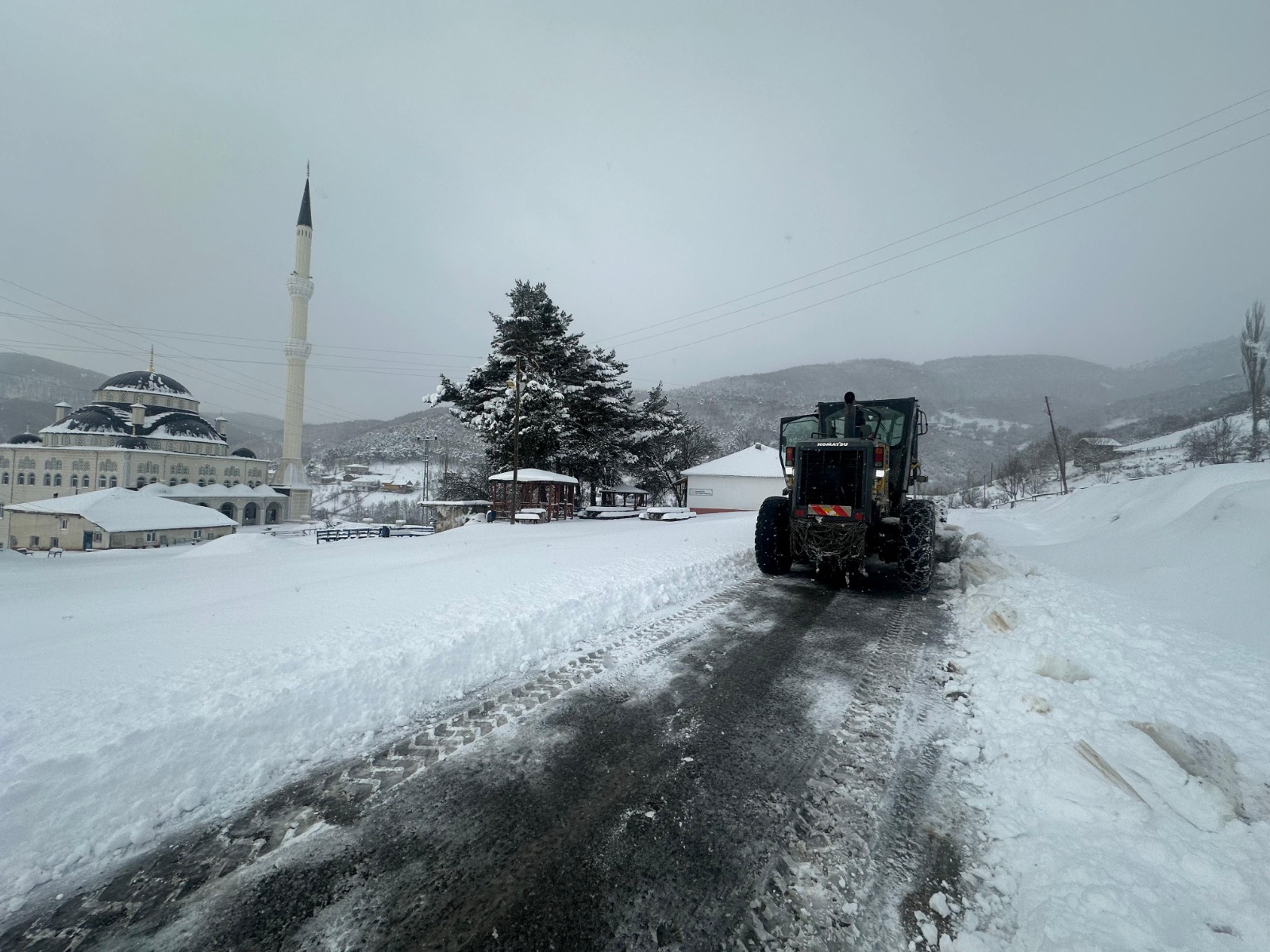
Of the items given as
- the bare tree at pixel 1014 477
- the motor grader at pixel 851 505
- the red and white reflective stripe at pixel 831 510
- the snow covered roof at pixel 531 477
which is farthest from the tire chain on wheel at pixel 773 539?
the bare tree at pixel 1014 477

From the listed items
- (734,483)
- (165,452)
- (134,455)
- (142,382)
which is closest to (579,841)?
(734,483)

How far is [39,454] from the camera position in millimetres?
48625

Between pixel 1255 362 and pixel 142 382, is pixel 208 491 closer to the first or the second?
pixel 142 382

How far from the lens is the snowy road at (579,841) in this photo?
1.91m

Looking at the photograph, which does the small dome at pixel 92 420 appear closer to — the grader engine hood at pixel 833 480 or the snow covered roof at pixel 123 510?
the snow covered roof at pixel 123 510

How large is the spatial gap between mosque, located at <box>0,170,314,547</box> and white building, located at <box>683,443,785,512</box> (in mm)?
43170

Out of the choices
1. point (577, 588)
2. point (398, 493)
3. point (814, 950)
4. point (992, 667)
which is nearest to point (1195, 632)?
point (992, 667)

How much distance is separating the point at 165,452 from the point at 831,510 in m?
69.1

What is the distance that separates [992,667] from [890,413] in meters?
5.71

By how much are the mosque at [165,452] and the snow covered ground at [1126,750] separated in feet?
199

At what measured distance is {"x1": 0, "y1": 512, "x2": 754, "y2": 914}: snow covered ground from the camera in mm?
2520

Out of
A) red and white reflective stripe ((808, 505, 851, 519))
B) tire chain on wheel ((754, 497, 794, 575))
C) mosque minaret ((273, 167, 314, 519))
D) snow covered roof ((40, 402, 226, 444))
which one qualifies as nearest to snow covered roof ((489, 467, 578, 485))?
tire chain on wheel ((754, 497, 794, 575))

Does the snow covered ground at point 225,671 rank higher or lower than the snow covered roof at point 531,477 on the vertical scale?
lower

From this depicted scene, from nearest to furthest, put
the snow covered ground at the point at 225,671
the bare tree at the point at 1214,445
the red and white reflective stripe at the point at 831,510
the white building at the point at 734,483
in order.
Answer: the snow covered ground at the point at 225,671
the red and white reflective stripe at the point at 831,510
the bare tree at the point at 1214,445
the white building at the point at 734,483
